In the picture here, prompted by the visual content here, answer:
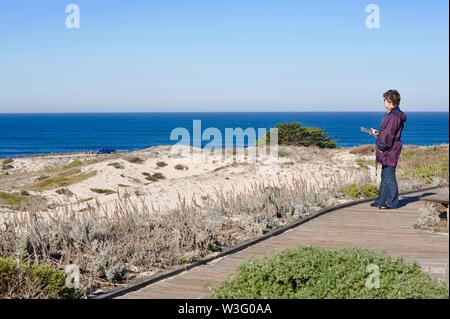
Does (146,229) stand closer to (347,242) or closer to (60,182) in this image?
(347,242)

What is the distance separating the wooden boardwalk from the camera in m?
6.58

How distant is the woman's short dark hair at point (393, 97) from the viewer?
10.5 metres

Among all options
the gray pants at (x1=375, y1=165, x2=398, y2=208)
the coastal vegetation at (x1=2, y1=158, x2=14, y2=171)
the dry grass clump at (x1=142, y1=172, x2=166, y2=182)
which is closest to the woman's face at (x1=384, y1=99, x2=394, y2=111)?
the gray pants at (x1=375, y1=165, x2=398, y2=208)

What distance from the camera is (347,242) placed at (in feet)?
28.3

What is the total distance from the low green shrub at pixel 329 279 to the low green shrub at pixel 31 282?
4.73 feet

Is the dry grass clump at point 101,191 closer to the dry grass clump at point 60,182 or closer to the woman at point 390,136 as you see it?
the dry grass clump at point 60,182

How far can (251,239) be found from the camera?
881cm

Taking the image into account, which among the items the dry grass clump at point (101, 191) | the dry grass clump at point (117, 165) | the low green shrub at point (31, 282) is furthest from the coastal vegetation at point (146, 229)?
the dry grass clump at point (117, 165)

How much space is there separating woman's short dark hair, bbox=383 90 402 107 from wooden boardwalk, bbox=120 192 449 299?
184cm

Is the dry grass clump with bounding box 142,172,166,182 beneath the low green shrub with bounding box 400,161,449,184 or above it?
beneath

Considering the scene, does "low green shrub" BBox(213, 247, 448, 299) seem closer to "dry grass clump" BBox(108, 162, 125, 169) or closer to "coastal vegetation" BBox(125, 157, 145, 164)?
"dry grass clump" BBox(108, 162, 125, 169)

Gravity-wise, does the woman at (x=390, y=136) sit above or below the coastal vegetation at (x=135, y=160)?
above

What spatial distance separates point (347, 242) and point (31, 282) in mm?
4264

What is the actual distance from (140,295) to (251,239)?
2.78 metres
